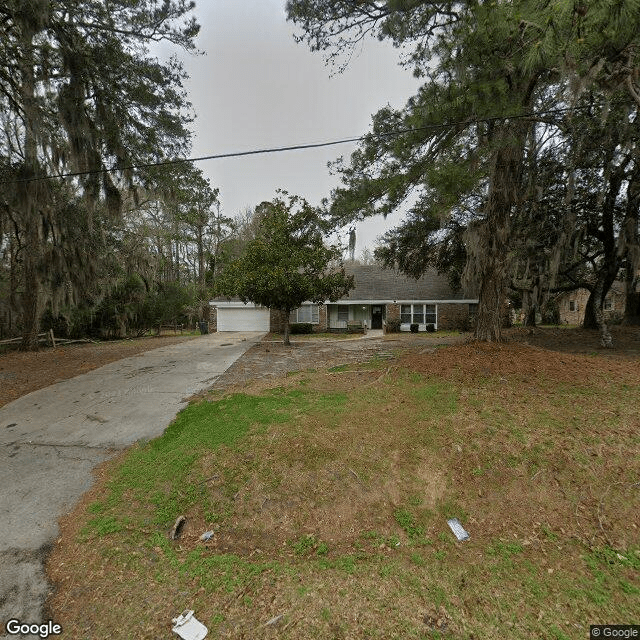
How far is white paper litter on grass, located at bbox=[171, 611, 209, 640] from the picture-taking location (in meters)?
1.94

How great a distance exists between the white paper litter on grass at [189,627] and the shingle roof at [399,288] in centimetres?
1802

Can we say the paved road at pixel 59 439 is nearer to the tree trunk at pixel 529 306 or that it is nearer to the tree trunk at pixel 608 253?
the tree trunk at pixel 608 253

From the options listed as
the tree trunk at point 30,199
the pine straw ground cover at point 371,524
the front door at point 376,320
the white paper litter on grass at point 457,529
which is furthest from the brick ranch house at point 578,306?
the tree trunk at point 30,199

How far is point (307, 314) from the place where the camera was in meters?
20.1

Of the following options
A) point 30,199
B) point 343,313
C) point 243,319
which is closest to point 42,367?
point 30,199

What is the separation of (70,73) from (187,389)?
22.0ft

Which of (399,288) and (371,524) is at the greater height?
(399,288)

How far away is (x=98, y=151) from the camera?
7.04 metres

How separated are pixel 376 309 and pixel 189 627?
1962 cm

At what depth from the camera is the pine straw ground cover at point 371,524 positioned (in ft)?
6.81

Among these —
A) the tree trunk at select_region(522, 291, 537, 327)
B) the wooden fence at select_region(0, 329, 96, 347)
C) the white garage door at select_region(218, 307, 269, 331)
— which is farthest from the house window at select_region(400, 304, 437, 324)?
the wooden fence at select_region(0, 329, 96, 347)

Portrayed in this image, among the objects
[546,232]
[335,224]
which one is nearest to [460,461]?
[335,224]

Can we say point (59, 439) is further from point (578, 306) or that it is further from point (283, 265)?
point (578, 306)

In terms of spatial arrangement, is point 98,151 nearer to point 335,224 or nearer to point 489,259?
point 335,224
